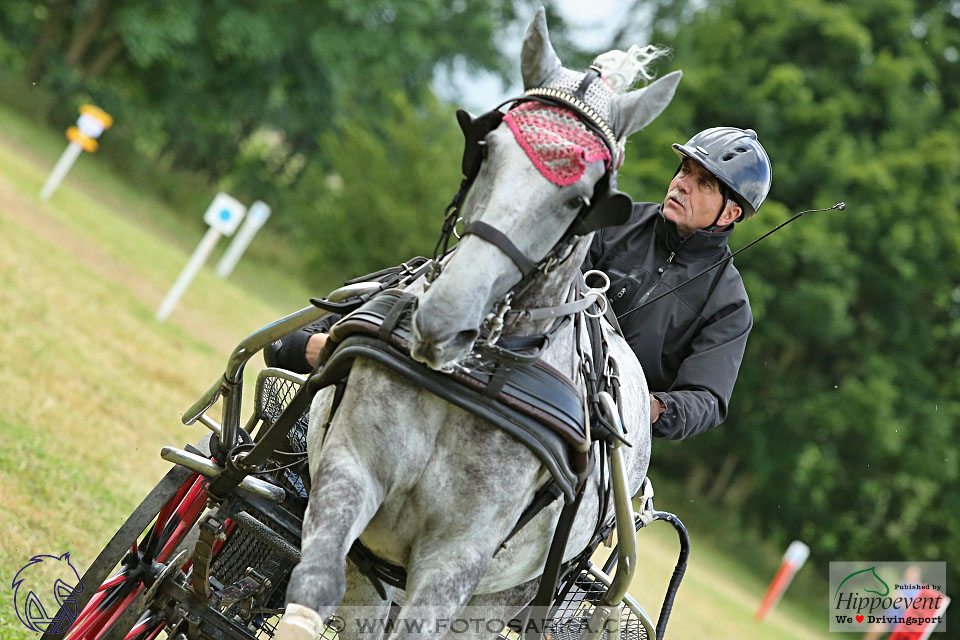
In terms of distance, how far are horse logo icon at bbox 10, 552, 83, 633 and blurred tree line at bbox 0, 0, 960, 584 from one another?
59.7 feet

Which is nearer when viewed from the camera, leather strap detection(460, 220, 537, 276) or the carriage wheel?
leather strap detection(460, 220, 537, 276)

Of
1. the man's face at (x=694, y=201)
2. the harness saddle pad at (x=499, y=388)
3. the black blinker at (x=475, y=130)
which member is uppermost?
the man's face at (x=694, y=201)

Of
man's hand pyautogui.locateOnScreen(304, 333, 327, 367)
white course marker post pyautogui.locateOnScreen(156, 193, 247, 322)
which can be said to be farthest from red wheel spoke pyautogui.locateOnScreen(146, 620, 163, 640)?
white course marker post pyautogui.locateOnScreen(156, 193, 247, 322)

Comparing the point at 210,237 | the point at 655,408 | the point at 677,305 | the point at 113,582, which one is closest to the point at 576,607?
the point at 655,408

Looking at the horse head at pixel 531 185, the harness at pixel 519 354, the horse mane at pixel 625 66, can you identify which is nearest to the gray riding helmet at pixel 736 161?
the horse mane at pixel 625 66

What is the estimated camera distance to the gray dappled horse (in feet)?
8.85

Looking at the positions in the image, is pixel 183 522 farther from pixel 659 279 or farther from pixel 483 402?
pixel 659 279

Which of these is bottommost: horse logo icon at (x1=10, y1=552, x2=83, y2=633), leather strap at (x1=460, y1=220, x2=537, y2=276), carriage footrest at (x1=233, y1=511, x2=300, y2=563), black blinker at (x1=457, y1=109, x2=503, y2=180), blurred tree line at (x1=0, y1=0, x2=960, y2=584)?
horse logo icon at (x1=10, y1=552, x2=83, y2=633)

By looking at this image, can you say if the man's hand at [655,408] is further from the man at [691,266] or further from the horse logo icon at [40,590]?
the horse logo icon at [40,590]

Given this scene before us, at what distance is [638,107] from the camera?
9.55 feet

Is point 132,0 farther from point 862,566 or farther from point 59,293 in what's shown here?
point 862,566

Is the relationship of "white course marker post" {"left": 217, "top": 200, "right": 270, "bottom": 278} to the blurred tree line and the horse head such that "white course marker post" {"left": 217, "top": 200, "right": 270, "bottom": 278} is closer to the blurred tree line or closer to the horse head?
the blurred tree line

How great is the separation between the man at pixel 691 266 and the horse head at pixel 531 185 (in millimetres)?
1705

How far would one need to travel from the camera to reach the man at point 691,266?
4570 millimetres
